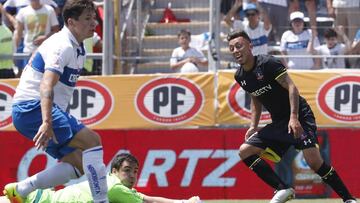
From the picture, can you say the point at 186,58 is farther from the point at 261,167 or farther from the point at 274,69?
the point at 274,69

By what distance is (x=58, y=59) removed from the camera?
27.5 ft

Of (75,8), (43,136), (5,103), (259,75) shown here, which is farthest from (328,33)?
(43,136)

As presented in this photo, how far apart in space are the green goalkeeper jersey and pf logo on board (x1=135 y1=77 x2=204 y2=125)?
166 inches

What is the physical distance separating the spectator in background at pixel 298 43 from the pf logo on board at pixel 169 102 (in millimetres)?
1411

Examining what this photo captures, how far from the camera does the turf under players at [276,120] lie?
32.7ft

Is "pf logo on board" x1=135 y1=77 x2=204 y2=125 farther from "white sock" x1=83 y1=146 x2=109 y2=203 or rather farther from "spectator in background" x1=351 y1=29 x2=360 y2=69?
"white sock" x1=83 y1=146 x2=109 y2=203

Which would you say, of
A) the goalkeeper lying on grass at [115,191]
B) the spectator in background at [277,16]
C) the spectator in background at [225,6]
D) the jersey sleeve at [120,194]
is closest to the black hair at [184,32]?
the spectator in background at [225,6]

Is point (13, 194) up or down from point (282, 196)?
up

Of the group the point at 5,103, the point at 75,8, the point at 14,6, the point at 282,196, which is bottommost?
the point at 282,196

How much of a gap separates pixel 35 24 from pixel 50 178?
581 centimetres

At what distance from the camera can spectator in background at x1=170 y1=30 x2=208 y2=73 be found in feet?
45.4

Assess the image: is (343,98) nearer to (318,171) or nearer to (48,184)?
(318,171)

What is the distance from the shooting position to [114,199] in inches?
359

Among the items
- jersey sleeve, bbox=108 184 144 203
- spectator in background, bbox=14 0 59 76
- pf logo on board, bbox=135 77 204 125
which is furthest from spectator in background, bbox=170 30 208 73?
jersey sleeve, bbox=108 184 144 203
